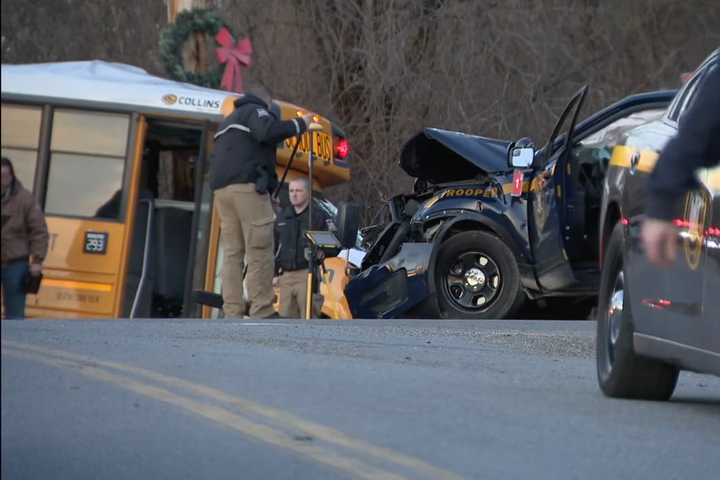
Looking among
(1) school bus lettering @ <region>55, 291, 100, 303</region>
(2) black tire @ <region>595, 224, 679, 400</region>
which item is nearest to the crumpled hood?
(2) black tire @ <region>595, 224, 679, 400</region>

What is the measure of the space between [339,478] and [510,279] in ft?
31.5

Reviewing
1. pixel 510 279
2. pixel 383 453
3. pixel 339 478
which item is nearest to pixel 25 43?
pixel 339 478

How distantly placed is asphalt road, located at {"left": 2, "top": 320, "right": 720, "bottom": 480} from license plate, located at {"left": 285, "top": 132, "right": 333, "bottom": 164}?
246 inches

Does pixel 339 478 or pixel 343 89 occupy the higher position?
pixel 343 89

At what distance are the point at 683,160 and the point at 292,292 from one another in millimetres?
11363

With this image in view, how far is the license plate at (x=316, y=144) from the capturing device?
1634 centimetres

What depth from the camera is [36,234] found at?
2.96 metres

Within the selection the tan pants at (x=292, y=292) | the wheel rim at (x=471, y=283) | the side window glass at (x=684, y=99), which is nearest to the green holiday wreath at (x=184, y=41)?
the side window glass at (x=684, y=99)

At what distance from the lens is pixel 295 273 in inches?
603

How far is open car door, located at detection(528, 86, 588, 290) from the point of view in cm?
1320

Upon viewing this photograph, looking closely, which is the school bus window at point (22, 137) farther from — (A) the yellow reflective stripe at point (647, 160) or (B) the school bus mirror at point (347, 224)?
(B) the school bus mirror at point (347, 224)

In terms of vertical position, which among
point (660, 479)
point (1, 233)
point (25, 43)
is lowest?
point (660, 479)

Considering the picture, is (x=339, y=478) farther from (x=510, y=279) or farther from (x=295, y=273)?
(x=295, y=273)

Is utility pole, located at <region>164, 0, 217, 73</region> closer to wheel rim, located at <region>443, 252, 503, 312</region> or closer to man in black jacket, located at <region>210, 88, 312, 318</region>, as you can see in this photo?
man in black jacket, located at <region>210, 88, 312, 318</region>
